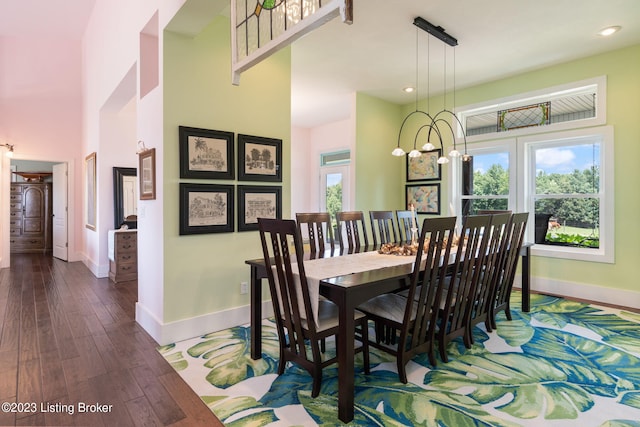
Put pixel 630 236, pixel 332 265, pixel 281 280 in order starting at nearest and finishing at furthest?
pixel 281 280 → pixel 332 265 → pixel 630 236

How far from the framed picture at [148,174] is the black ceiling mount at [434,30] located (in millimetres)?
2776

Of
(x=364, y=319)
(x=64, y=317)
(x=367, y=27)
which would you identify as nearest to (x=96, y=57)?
(x=64, y=317)

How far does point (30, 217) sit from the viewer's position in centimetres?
791

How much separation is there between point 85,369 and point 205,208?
1.46m

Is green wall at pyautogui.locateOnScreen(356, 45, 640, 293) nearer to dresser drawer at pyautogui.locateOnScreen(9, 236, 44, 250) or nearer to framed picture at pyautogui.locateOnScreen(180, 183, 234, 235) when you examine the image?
framed picture at pyautogui.locateOnScreen(180, 183, 234, 235)

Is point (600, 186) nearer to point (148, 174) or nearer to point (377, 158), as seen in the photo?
point (377, 158)

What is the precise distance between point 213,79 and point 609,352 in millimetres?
4019

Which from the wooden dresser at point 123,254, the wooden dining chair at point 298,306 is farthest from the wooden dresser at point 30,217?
the wooden dining chair at point 298,306

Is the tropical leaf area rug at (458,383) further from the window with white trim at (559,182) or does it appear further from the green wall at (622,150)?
the window with white trim at (559,182)

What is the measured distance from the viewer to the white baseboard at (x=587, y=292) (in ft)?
12.3

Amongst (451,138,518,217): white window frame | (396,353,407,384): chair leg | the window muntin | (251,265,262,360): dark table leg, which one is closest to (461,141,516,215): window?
(451,138,518,217): white window frame

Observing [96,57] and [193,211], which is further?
[96,57]

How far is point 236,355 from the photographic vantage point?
2.58 meters

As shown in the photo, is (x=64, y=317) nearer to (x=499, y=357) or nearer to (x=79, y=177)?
(x=499, y=357)
